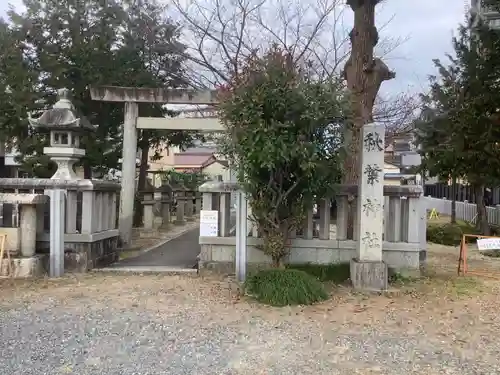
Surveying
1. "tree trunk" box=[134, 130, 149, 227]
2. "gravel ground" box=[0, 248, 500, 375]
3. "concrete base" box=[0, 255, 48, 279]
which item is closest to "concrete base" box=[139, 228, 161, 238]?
"tree trunk" box=[134, 130, 149, 227]

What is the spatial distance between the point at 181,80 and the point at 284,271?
11.0 meters

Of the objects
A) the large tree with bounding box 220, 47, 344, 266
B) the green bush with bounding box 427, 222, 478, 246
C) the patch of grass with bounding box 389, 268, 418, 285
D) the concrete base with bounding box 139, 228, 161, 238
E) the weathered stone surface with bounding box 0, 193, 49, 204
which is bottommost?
→ the green bush with bounding box 427, 222, 478, 246

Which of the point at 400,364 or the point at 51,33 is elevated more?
the point at 51,33

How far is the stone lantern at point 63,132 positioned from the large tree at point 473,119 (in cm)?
1102

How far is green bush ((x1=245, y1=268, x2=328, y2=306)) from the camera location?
6.15 meters

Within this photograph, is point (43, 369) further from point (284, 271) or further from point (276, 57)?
point (276, 57)

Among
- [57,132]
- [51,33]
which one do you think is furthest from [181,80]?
[57,132]

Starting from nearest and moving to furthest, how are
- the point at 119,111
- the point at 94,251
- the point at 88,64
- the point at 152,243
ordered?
the point at 94,251 < the point at 152,243 < the point at 88,64 < the point at 119,111

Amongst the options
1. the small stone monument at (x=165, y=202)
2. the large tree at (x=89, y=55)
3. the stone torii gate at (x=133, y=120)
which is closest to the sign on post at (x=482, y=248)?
the stone torii gate at (x=133, y=120)

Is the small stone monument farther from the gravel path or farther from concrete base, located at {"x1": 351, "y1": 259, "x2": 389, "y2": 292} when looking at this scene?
concrete base, located at {"x1": 351, "y1": 259, "x2": 389, "y2": 292}

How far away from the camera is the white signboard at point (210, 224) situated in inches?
309

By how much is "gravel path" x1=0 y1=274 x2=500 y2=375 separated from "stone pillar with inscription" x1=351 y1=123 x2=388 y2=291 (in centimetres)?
36

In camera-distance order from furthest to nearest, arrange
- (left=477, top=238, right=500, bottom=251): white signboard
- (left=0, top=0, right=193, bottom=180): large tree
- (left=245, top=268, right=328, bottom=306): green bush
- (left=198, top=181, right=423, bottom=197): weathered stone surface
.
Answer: (left=0, top=0, right=193, bottom=180): large tree < (left=477, top=238, right=500, bottom=251): white signboard < (left=198, top=181, right=423, bottom=197): weathered stone surface < (left=245, top=268, right=328, bottom=306): green bush

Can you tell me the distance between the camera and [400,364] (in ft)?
14.3
